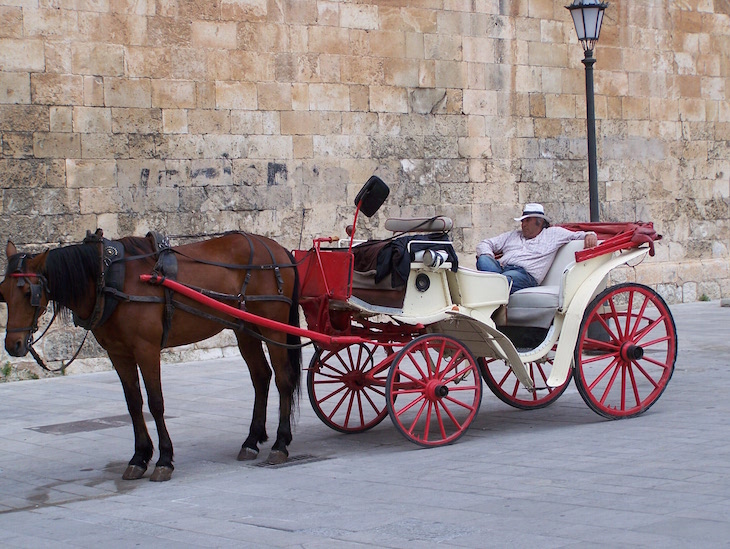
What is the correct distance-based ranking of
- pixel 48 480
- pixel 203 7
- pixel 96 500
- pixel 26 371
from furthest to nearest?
1. pixel 203 7
2. pixel 26 371
3. pixel 48 480
4. pixel 96 500

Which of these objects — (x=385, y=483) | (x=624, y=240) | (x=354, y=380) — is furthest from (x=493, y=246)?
(x=385, y=483)

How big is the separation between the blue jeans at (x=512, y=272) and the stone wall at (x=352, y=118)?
15.4 ft

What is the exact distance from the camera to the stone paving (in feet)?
15.9

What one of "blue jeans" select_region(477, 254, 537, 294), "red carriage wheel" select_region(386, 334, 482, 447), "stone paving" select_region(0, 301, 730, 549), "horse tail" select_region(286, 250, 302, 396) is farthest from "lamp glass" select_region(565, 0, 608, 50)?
"horse tail" select_region(286, 250, 302, 396)

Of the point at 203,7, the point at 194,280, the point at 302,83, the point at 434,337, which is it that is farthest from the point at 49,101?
the point at 434,337

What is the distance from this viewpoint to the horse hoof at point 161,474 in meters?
6.34

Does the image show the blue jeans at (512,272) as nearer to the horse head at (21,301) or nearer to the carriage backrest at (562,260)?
the carriage backrest at (562,260)

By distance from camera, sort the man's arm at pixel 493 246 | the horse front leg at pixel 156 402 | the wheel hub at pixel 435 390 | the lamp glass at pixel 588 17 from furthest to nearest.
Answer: the lamp glass at pixel 588 17
the man's arm at pixel 493 246
the wheel hub at pixel 435 390
the horse front leg at pixel 156 402

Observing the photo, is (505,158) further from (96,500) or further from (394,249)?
(96,500)

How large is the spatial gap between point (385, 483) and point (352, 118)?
24.6ft

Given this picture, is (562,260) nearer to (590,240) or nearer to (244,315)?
(590,240)

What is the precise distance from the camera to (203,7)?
38.4ft

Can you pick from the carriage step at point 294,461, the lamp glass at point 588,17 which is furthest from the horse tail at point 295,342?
the lamp glass at point 588,17

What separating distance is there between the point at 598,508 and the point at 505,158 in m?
9.58
